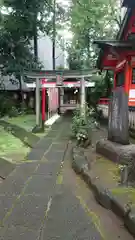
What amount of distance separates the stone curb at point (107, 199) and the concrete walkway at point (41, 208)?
370mm

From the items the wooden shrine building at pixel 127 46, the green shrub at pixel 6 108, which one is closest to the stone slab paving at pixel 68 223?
the wooden shrine building at pixel 127 46

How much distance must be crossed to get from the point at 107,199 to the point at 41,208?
40.6 inches

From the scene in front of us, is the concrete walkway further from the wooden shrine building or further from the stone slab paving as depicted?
the wooden shrine building

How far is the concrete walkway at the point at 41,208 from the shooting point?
3006mm

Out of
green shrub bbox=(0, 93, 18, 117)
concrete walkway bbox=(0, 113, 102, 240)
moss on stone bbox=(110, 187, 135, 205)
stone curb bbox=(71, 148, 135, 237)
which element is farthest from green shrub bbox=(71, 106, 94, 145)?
green shrub bbox=(0, 93, 18, 117)

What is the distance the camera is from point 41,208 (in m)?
3.69

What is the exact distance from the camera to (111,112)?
6.32 m

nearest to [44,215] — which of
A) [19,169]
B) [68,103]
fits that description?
[19,169]

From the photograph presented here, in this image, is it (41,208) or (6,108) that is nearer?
(41,208)

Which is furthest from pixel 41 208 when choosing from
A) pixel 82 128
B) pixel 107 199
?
pixel 82 128

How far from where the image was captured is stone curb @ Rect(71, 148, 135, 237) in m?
3.00

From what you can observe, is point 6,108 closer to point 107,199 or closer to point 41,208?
point 41,208

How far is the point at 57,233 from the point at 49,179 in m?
2.10

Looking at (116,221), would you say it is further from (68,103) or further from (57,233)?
(68,103)
